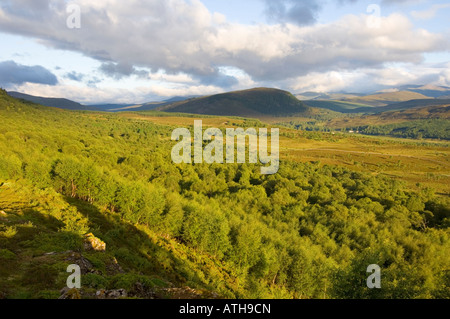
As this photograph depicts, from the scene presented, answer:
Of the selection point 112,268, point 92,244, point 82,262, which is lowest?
point 112,268

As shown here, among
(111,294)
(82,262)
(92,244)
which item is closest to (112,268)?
(82,262)

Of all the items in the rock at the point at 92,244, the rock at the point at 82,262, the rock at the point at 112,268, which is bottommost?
the rock at the point at 112,268

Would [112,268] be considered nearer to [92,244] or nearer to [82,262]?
[82,262]

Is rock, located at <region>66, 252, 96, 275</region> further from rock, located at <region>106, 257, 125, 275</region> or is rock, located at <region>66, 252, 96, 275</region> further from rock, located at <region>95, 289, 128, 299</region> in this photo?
rock, located at <region>95, 289, 128, 299</region>

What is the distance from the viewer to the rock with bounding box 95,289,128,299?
1520cm

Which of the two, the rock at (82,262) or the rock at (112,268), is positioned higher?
the rock at (82,262)

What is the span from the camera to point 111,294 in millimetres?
15555

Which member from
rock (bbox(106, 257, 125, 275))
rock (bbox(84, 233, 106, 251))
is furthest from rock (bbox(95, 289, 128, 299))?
rock (bbox(84, 233, 106, 251))

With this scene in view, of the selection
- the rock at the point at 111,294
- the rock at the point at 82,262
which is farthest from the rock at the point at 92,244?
the rock at the point at 111,294

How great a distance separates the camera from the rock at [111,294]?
1520 centimetres

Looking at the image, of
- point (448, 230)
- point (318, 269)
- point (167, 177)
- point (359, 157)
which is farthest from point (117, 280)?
point (359, 157)

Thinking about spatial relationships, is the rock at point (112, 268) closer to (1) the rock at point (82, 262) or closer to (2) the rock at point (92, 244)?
(1) the rock at point (82, 262)

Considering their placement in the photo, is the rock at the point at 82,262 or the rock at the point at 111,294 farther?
the rock at the point at 82,262
